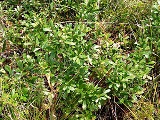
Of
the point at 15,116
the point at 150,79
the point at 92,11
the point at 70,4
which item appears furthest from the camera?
the point at 70,4

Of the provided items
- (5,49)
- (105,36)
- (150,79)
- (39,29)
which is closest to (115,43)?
(105,36)

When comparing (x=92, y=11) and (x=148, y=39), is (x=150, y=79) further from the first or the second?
(x=92, y=11)

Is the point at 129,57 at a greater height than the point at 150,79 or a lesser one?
greater

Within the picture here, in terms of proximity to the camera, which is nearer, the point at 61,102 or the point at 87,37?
the point at 61,102

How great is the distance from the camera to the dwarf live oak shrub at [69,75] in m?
2.36

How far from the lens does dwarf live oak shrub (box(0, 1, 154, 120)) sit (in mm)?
2357

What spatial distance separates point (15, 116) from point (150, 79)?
0.98m

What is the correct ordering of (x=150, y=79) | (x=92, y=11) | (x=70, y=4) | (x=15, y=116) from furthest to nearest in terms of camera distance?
(x=70, y=4), (x=92, y=11), (x=150, y=79), (x=15, y=116)

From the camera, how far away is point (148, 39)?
2768 mm

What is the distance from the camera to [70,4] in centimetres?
296

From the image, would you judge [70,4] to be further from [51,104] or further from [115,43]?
[51,104]

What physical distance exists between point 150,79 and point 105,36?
45cm

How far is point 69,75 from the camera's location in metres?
2.39

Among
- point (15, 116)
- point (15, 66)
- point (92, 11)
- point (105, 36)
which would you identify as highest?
point (92, 11)
